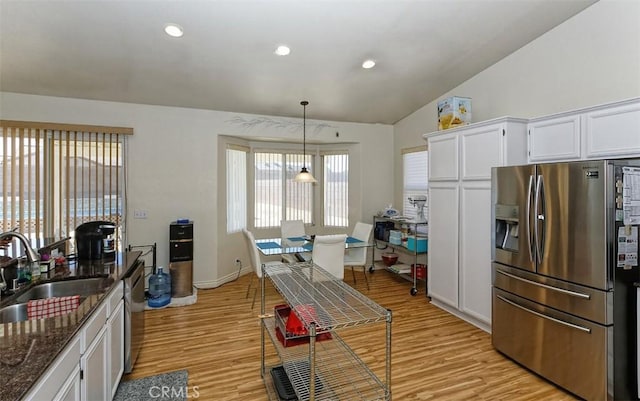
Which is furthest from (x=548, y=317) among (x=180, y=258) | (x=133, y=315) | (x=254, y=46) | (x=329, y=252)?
(x=180, y=258)

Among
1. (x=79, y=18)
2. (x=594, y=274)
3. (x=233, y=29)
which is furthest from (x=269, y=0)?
(x=594, y=274)

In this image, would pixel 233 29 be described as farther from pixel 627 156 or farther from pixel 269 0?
pixel 627 156

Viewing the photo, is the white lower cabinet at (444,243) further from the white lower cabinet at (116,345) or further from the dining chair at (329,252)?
the white lower cabinet at (116,345)

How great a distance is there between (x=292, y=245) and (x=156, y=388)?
2.25 meters

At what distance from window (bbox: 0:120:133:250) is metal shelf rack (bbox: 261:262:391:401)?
300 centimetres

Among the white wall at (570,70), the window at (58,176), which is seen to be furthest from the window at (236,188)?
the white wall at (570,70)

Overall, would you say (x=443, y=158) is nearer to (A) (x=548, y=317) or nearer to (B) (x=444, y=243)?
(B) (x=444, y=243)

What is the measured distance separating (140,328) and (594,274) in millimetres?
3582

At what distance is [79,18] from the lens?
2635 mm

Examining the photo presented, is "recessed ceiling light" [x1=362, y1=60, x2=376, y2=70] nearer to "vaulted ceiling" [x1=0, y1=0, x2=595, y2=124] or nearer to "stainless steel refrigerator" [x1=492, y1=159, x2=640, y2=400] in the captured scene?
"vaulted ceiling" [x1=0, y1=0, x2=595, y2=124]

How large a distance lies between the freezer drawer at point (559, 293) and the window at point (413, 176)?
2282 mm

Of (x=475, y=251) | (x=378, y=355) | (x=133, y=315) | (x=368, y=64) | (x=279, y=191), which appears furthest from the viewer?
(x=279, y=191)

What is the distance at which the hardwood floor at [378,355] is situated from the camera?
2.39 meters

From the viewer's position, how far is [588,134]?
2.68 meters
